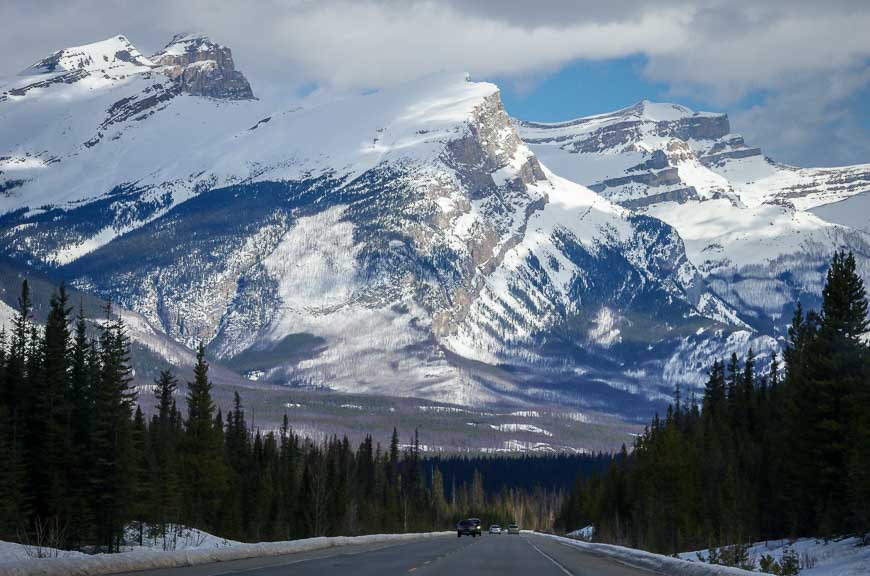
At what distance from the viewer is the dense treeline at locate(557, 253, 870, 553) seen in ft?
211

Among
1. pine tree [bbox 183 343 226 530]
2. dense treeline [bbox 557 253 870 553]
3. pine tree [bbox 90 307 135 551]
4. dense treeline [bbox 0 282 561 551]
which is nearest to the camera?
dense treeline [bbox 557 253 870 553]

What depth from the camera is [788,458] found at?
73.1 m

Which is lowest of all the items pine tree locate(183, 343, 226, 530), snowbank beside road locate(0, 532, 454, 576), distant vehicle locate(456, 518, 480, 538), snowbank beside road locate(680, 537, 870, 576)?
distant vehicle locate(456, 518, 480, 538)

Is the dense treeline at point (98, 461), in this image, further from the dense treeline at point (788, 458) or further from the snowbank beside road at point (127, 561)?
the dense treeline at point (788, 458)

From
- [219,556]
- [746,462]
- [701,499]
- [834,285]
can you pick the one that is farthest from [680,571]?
[746,462]

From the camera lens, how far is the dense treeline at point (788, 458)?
211 feet

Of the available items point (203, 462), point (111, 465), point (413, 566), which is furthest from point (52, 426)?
point (413, 566)

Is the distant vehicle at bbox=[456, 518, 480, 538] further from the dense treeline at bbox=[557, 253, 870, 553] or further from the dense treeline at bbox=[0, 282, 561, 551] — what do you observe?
the dense treeline at bbox=[0, 282, 561, 551]

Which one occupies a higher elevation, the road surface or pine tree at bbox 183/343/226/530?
pine tree at bbox 183/343/226/530

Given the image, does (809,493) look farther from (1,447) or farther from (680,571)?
(1,447)

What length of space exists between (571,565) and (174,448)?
202 feet

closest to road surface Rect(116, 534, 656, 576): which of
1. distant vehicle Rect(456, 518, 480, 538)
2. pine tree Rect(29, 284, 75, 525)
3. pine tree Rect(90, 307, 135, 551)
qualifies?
pine tree Rect(90, 307, 135, 551)

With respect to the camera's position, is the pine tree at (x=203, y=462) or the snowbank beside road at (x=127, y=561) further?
the pine tree at (x=203, y=462)

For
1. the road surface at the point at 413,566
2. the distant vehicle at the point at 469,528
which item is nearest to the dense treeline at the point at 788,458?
the road surface at the point at 413,566
